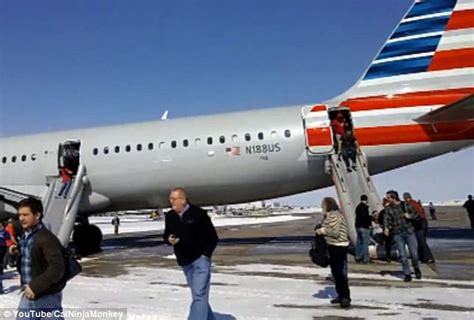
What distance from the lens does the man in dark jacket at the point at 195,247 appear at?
494 centimetres

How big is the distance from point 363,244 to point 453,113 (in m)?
4.73

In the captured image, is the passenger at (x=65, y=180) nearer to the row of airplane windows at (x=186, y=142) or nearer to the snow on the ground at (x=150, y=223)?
the row of airplane windows at (x=186, y=142)

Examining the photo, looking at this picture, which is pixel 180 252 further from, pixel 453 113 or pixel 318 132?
pixel 453 113

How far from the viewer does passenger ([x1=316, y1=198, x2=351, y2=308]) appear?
6531 mm

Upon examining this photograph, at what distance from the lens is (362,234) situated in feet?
36.4

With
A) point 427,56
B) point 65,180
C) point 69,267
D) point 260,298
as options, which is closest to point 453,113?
point 427,56

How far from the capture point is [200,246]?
4973 millimetres

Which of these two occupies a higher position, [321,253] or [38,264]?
[38,264]

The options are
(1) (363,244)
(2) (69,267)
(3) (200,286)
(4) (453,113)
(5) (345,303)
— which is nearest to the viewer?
(2) (69,267)

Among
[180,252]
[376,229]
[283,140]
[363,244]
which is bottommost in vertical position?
[363,244]

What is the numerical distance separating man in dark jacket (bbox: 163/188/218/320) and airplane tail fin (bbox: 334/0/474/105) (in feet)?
36.0

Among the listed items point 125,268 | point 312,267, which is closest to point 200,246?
point 312,267

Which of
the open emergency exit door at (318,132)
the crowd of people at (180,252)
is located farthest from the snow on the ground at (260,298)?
the open emergency exit door at (318,132)

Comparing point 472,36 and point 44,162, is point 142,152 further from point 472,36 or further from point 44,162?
point 472,36
